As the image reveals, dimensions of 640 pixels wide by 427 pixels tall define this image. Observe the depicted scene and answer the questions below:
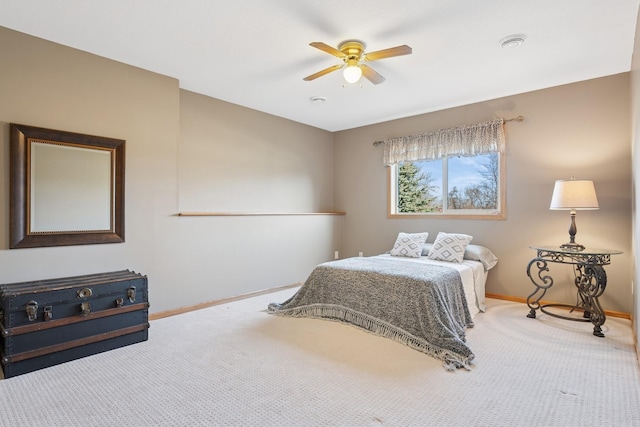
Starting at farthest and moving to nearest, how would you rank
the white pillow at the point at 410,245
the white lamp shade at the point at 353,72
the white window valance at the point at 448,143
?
the white pillow at the point at 410,245 → the white window valance at the point at 448,143 → the white lamp shade at the point at 353,72

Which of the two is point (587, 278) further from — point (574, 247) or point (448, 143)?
point (448, 143)

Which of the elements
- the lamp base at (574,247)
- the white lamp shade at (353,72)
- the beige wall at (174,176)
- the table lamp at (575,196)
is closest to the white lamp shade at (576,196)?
the table lamp at (575,196)

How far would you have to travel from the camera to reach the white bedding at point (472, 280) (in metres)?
3.44

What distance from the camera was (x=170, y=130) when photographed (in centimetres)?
351

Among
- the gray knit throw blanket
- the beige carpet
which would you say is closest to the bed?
the gray knit throw blanket

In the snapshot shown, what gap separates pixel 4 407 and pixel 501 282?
4599 millimetres

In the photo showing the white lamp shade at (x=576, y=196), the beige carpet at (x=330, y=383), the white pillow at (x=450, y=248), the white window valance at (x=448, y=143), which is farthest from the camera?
the white window valance at (x=448, y=143)

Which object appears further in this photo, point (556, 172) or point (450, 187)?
point (450, 187)

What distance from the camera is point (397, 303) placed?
2.93m

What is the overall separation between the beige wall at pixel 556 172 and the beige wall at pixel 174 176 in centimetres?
186

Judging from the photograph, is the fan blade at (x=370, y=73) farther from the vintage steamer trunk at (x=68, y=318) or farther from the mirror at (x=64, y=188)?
the vintage steamer trunk at (x=68, y=318)

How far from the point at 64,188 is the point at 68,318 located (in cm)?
109

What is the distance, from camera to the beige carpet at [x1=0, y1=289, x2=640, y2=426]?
5.89 feet

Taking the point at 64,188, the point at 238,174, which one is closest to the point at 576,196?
the point at 238,174
